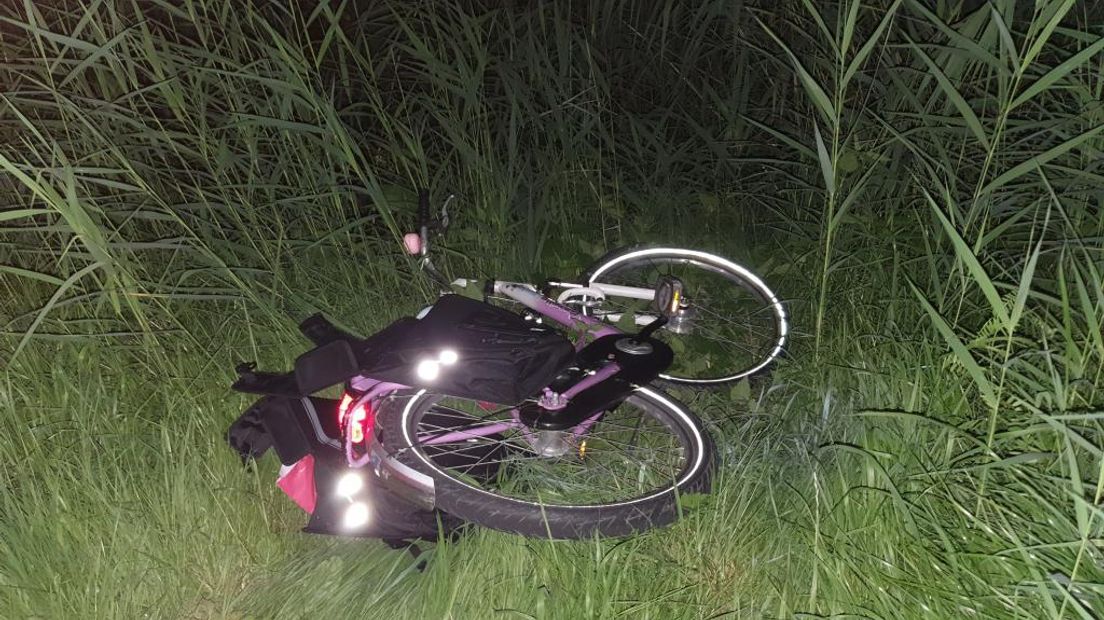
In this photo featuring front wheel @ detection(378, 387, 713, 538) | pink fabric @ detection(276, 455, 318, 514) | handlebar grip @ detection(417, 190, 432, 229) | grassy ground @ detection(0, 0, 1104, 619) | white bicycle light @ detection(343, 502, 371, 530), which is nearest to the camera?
grassy ground @ detection(0, 0, 1104, 619)

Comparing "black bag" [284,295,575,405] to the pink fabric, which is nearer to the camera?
"black bag" [284,295,575,405]

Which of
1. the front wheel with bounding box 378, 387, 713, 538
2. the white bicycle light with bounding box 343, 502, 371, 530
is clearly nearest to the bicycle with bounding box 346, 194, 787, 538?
the front wheel with bounding box 378, 387, 713, 538

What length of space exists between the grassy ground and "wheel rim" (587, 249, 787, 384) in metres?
0.12

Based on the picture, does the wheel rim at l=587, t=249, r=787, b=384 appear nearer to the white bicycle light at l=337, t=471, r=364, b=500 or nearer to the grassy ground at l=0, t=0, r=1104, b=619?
the grassy ground at l=0, t=0, r=1104, b=619

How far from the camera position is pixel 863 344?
235cm

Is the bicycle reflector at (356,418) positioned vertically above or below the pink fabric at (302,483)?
above

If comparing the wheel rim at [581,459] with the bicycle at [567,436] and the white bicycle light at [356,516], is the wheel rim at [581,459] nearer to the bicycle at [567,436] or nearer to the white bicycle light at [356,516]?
the bicycle at [567,436]

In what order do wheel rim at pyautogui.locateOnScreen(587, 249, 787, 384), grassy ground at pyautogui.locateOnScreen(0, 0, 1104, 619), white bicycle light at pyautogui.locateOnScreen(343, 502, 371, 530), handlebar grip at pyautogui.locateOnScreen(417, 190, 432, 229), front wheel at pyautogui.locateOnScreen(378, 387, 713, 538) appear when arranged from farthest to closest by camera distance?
wheel rim at pyautogui.locateOnScreen(587, 249, 787, 384)
handlebar grip at pyautogui.locateOnScreen(417, 190, 432, 229)
white bicycle light at pyautogui.locateOnScreen(343, 502, 371, 530)
front wheel at pyautogui.locateOnScreen(378, 387, 713, 538)
grassy ground at pyautogui.locateOnScreen(0, 0, 1104, 619)

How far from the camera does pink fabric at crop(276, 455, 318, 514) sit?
7.27ft

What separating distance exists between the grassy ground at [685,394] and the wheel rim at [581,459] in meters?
0.14

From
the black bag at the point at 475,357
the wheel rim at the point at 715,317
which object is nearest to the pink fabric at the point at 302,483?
the black bag at the point at 475,357

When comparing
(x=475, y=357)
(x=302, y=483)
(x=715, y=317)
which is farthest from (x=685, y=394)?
(x=302, y=483)

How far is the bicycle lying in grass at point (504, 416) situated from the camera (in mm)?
2002

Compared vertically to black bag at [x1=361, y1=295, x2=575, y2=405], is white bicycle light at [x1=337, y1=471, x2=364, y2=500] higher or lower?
lower
